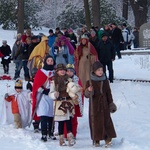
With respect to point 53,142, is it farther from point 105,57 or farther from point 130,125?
point 105,57

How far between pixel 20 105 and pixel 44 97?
1.46 m

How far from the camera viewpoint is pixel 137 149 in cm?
A: 948

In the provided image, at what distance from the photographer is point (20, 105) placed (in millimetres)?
12078

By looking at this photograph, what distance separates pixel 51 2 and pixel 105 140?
46.5 meters

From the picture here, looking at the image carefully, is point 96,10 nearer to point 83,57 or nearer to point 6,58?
point 6,58

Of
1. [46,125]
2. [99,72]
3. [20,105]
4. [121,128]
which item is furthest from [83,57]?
[99,72]

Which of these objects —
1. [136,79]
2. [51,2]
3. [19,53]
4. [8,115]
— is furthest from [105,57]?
[51,2]

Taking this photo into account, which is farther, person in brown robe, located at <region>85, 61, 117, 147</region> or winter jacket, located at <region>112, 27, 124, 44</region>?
winter jacket, located at <region>112, 27, 124, 44</region>

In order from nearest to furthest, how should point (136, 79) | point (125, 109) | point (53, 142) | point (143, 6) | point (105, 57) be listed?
1. point (53, 142)
2. point (125, 109)
3. point (105, 57)
4. point (136, 79)
5. point (143, 6)

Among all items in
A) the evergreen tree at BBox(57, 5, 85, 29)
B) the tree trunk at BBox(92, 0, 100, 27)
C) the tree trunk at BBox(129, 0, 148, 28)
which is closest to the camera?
the tree trunk at BBox(92, 0, 100, 27)

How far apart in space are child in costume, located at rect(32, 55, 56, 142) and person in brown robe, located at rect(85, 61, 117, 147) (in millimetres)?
1004

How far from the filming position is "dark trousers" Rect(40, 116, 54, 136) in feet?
34.7

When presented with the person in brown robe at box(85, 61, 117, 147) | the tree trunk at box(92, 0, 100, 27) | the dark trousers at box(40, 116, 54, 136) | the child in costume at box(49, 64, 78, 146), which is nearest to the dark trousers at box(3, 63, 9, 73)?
the tree trunk at box(92, 0, 100, 27)

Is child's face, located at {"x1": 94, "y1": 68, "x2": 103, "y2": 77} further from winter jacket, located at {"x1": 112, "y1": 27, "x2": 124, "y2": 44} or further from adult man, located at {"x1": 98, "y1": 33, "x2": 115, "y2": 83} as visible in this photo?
winter jacket, located at {"x1": 112, "y1": 27, "x2": 124, "y2": 44}
